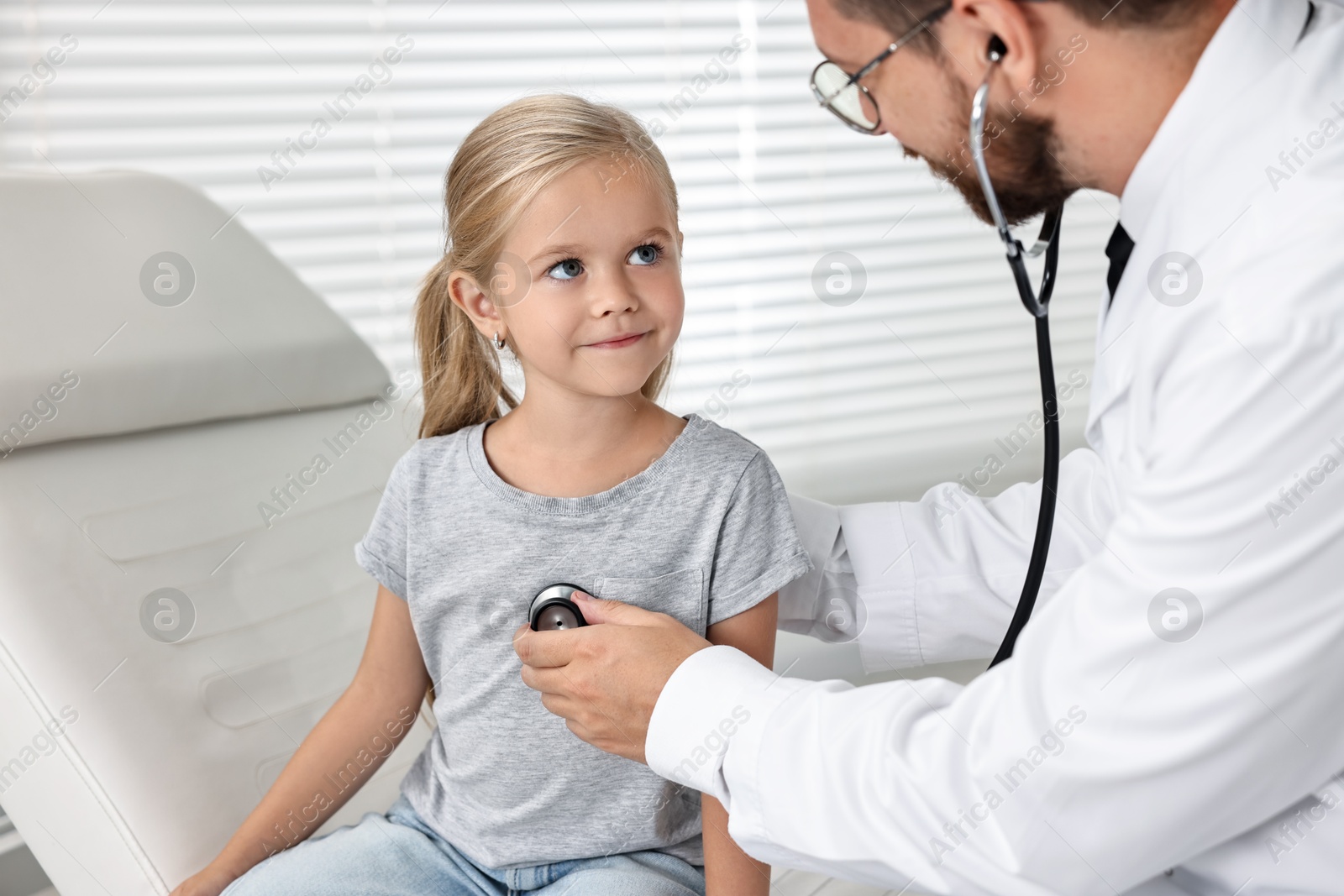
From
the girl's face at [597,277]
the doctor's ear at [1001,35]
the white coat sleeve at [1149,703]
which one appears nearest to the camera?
the white coat sleeve at [1149,703]

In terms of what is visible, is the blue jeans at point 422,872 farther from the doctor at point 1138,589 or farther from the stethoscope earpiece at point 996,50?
the stethoscope earpiece at point 996,50

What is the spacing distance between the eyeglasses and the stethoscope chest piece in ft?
1.57

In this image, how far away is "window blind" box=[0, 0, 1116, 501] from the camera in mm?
1933

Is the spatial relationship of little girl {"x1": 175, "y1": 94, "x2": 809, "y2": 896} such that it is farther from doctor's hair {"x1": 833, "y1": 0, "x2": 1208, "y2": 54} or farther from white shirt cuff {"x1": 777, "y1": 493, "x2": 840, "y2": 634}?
doctor's hair {"x1": 833, "y1": 0, "x2": 1208, "y2": 54}

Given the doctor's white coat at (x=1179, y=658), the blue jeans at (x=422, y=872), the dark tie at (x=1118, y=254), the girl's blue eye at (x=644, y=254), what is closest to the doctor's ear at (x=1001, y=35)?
the doctor's white coat at (x=1179, y=658)

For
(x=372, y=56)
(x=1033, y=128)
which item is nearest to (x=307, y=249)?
(x=372, y=56)

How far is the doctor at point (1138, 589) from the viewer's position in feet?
2.21

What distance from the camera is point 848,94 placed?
0.91 meters

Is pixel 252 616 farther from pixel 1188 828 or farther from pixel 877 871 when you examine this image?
pixel 1188 828

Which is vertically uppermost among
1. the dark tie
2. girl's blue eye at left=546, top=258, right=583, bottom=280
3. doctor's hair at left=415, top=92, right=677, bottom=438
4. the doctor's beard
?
doctor's hair at left=415, top=92, right=677, bottom=438

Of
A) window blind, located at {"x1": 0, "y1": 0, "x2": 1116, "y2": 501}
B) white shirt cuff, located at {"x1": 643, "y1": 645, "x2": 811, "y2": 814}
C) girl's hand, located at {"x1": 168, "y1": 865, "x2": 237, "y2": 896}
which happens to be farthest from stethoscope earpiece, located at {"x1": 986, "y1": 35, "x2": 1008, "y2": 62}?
window blind, located at {"x1": 0, "y1": 0, "x2": 1116, "y2": 501}

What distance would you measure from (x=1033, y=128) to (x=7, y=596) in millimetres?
1101

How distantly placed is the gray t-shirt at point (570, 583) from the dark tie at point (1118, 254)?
1.18ft

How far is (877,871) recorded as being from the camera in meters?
0.80
